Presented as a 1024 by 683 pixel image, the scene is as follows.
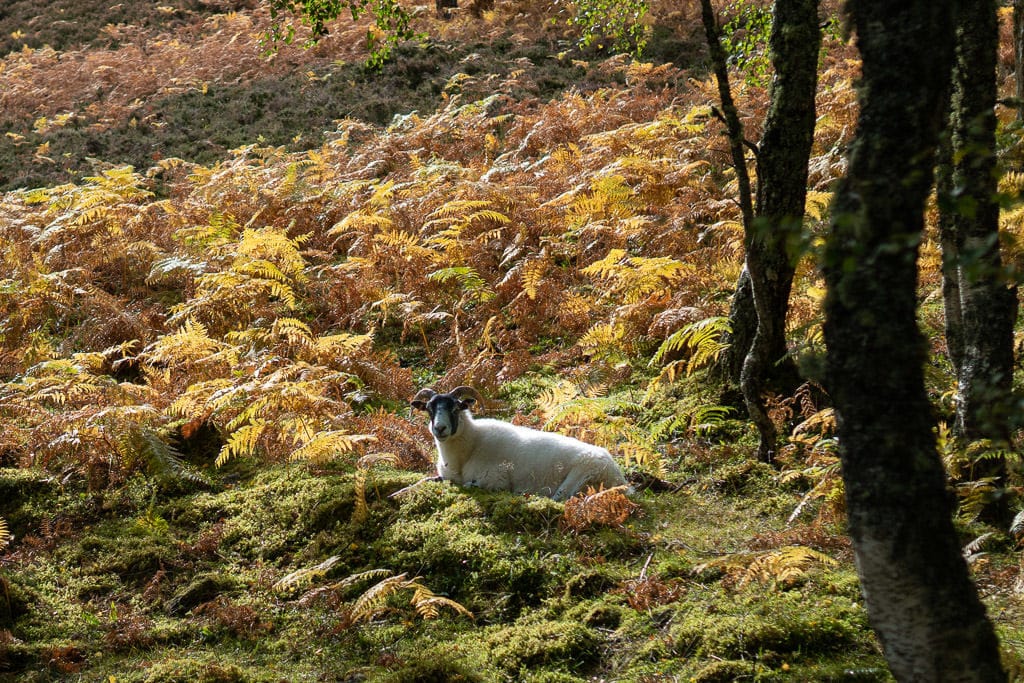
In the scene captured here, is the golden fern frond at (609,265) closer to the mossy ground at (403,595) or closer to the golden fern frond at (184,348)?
the mossy ground at (403,595)

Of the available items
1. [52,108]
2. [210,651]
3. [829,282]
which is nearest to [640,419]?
[210,651]

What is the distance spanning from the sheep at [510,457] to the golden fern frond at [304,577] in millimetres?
1629

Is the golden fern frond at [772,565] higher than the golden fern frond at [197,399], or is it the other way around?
the golden fern frond at [197,399]

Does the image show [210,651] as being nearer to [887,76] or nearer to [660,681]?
[660,681]

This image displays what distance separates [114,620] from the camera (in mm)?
5574

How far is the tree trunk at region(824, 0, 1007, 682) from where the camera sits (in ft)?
7.83

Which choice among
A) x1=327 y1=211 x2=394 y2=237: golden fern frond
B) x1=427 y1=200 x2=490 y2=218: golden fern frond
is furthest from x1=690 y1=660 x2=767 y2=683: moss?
x1=327 y1=211 x2=394 y2=237: golden fern frond

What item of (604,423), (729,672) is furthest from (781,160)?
(729,672)

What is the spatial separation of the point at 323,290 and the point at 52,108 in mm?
17664

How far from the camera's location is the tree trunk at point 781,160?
6.33 meters

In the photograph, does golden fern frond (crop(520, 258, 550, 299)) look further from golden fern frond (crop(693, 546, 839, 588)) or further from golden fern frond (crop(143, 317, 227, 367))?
golden fern frond (crop(693, 546, 839, 588))

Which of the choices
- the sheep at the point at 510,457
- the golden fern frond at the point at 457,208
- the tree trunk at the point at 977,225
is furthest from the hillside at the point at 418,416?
the tree trunk at the point at 977,225

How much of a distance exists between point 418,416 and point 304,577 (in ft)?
11.7

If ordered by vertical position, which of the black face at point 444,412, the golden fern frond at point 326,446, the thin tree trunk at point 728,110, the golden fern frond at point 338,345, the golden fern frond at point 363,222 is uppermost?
the thin tree trunk at point 728,110
